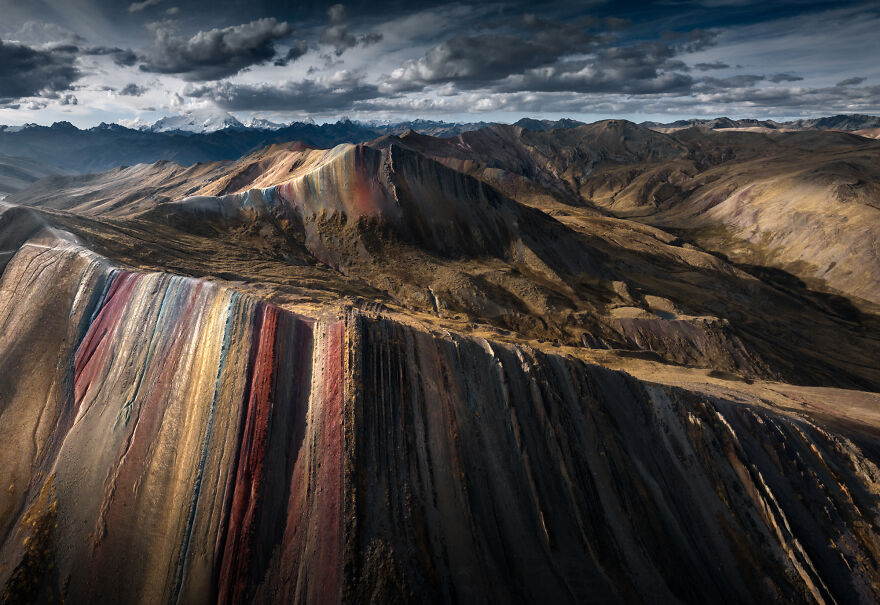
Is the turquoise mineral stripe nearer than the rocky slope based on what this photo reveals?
Yes

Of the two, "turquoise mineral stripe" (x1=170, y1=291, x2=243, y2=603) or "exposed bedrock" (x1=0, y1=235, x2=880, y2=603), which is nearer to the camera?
"turquoise mineral stripe" (x1=170, y1=291, x2=243, y2=603)

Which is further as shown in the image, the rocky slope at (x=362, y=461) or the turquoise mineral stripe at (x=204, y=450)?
the rocky slope at (x=362, y=461)

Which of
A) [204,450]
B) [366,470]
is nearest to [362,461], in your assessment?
[366,470]

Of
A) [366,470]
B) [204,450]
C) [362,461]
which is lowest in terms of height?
[366,470]

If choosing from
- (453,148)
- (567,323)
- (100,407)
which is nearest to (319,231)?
(567,323)

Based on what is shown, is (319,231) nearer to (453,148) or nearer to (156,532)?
(156,532)

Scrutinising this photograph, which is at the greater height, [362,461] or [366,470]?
[362,461]

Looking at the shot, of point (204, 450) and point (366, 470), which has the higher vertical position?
point (204, 450)

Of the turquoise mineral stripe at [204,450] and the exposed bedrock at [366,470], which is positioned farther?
the exposed bedrock at [366,470]

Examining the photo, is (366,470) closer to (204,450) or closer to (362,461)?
(362,461)
